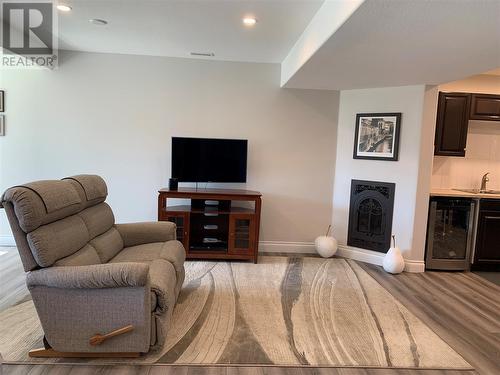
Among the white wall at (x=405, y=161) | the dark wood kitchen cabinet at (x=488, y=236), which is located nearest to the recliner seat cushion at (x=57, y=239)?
the white wall at (x=405, y=161)

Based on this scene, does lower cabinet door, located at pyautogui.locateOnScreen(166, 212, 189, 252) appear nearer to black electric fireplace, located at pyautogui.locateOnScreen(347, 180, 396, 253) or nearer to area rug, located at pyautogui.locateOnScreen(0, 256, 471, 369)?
area rug, located at pyautogui.locateOnScreen(0, 256, 471, 369)

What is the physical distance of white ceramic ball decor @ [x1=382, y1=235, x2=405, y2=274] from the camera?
388 cm

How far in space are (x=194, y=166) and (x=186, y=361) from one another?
254 cm

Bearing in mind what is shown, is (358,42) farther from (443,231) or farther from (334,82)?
(443,231)

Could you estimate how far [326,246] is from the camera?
4391mm

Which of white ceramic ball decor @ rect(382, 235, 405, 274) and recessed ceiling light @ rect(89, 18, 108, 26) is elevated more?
recessed ceiling light @ rect(89, 18, 108, 26)

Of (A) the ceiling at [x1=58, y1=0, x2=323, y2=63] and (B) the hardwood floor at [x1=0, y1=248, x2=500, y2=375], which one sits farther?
(A) the ceiling at [x1=58, y1=0, x2=323, y2=63]

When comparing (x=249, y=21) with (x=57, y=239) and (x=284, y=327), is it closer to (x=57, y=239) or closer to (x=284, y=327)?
(x=57, y=239)

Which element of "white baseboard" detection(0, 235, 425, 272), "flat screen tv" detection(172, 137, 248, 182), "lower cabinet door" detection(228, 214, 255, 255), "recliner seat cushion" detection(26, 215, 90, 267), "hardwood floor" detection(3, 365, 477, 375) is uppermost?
"flat screen tv" detection(172, 137, 248, 182)

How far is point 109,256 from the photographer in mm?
2637

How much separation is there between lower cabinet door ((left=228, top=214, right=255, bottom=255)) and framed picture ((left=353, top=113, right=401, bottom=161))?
165 centimetres

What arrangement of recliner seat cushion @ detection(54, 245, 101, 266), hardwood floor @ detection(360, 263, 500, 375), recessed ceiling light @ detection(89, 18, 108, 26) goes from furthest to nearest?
recessed ceiling light @ detection(89, 18, 108, 26)
hardwood floor @ detection(360, 263, 500, 375)
recliner seat cushion @ detection(54, 245, 101, 266)

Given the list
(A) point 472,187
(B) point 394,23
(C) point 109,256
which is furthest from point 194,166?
(A) point 472,187

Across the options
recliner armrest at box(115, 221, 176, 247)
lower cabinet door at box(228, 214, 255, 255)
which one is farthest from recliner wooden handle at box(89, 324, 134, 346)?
lower cabinet door at box(228, 214, 255, 255)
